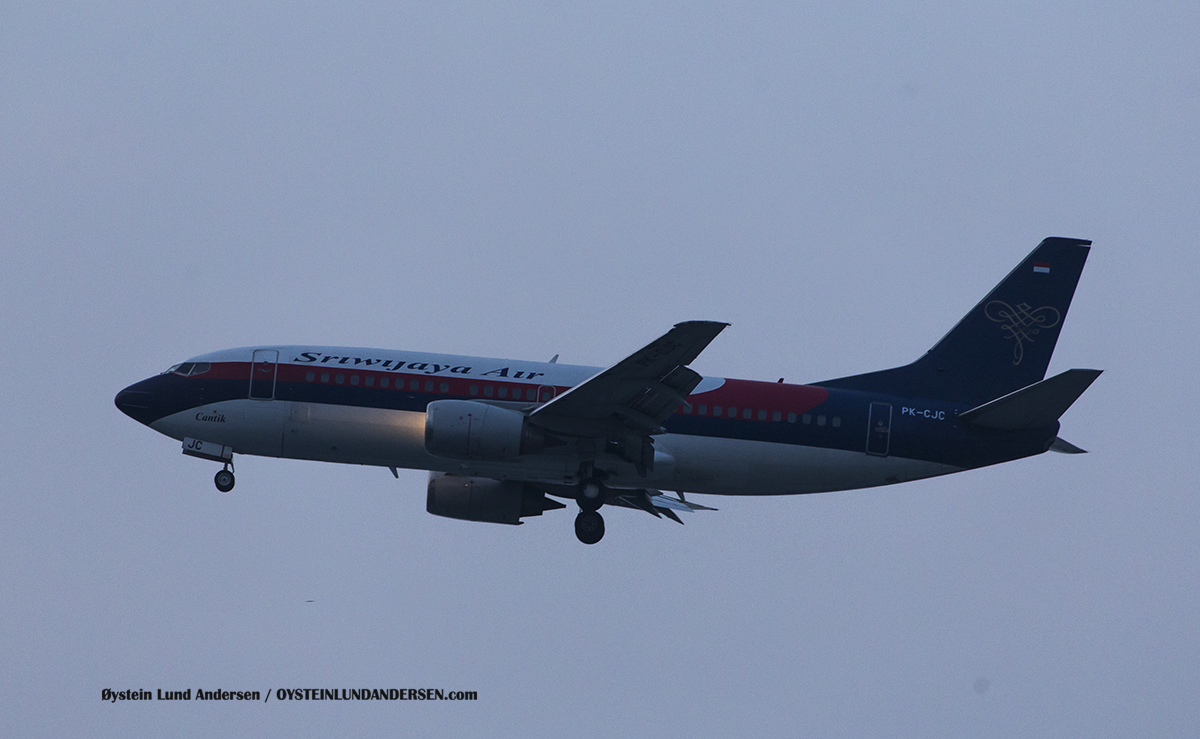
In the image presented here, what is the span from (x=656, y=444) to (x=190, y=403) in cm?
1276

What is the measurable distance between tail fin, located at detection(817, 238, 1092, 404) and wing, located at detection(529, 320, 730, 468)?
6178 mm

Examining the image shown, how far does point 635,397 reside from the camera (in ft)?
98.0

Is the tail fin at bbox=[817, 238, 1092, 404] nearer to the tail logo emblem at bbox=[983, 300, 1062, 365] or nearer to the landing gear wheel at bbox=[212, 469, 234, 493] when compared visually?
the tail logo emblem at bbox=[983, 300, 1062, 365]

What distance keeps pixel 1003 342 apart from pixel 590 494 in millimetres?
12895

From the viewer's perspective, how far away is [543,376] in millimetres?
32531

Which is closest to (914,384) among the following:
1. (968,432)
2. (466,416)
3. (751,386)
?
(968,432)

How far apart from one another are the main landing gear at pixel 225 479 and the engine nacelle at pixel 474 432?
6814 mm

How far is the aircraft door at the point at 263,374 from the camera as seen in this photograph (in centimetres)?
3244

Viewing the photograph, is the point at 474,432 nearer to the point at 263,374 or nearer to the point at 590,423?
the point at 590,423

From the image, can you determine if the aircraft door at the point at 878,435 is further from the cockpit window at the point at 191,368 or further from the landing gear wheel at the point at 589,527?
the cockpit window at the point at 191,368

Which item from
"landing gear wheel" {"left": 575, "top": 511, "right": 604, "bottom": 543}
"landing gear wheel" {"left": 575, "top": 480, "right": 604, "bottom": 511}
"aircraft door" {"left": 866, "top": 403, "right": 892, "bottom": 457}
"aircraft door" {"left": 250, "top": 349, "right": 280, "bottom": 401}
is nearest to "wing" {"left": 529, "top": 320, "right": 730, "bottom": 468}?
"landing gear wheel" {"left": 575, "top": 480, "right": 604, "bottom": 511}

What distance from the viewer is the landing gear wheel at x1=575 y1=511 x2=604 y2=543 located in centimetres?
3284

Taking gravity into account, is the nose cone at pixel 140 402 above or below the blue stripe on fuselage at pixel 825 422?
below

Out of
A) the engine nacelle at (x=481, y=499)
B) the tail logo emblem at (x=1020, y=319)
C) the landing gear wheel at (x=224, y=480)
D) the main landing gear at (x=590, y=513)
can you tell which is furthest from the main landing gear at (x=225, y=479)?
the tail logo emblem at (x=1020, y=319)
